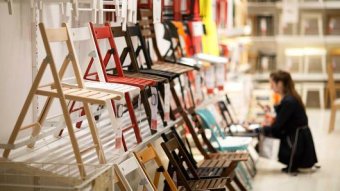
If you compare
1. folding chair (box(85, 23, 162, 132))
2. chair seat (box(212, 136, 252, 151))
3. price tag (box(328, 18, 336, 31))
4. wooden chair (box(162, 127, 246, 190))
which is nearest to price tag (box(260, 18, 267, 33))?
price tag (box(328, 18, 336, 31))

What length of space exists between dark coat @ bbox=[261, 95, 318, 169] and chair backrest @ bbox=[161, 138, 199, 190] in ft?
7.75

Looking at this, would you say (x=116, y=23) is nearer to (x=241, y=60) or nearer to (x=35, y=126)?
(x=35, y=126)

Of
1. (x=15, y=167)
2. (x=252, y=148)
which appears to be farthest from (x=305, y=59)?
(x=15, y=167)

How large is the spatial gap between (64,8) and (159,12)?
1.06 metres

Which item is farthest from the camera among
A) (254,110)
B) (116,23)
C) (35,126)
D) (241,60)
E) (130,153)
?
(241,60)

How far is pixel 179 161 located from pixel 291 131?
9.37ft

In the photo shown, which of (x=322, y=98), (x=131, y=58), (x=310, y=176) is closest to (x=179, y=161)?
(x=131, y=58)

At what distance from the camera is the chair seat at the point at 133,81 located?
4266mm

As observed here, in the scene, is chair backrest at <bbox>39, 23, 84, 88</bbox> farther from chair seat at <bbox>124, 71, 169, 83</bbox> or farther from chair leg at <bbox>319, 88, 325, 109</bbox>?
chair leg at <bbox>319, 88, 325, 109</bbox>

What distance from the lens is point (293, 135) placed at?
7.45 metres

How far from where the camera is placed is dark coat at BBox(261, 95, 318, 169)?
24.2ft

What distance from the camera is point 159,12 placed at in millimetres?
5234

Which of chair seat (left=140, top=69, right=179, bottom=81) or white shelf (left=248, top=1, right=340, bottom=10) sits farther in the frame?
white shelf (left=248, top=1, right=340, bottom=10)

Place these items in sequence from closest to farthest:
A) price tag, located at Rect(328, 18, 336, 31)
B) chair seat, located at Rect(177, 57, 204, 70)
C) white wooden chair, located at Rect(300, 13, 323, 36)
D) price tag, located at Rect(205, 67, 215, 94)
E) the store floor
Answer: chair seat, located at Rect(177, 57, 204, 70)
price tag, located at Rect(205, 67, 215, 94)
the store floor
white wooden chair, located at Rect(300, 13, 323, 36)
price tag, located at Rect(328, 18, 336, 31)
